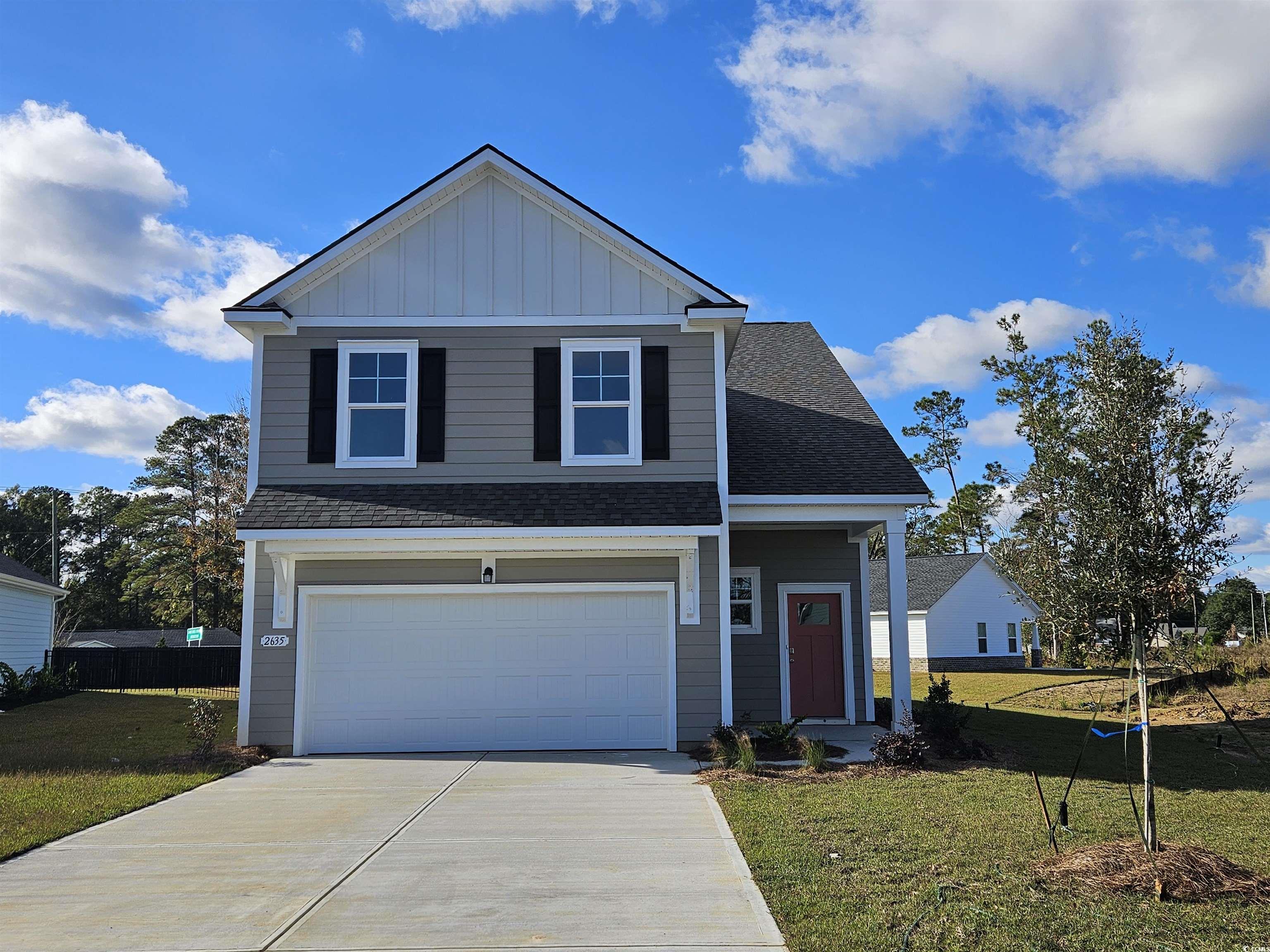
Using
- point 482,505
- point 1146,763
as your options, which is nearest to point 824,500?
point 482,505

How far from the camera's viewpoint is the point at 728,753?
1143 centimetres

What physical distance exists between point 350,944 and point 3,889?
2849 millimetres

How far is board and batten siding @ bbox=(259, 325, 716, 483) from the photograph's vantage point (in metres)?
13.1

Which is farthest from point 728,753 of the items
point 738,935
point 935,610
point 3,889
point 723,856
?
point 935,610

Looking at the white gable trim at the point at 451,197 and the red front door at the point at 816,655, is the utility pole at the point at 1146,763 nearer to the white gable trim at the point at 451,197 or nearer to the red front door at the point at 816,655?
the white gable trim at the point at 451,197

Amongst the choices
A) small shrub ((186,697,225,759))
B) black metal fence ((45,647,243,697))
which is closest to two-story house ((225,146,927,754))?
small shrub ((186,697,225,759))

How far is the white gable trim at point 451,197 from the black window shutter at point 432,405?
5.55ft

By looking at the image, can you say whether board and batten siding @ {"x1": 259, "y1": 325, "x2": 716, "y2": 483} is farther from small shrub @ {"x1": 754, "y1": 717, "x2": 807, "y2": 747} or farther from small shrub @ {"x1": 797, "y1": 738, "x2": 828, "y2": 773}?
small shrub @ {"x1": 797, "y1": 738, "x2": 828, "y2": 773}

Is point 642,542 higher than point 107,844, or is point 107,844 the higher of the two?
point 642,542

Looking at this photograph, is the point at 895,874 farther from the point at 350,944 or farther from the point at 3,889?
the point at 3,889

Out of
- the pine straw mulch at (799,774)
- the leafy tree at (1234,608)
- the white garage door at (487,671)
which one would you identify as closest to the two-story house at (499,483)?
the white garage door at (487,671)

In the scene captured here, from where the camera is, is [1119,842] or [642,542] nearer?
[1119,842]

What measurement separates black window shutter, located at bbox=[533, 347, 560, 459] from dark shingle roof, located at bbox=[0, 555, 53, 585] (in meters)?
16.2

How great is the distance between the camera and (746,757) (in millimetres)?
11047
